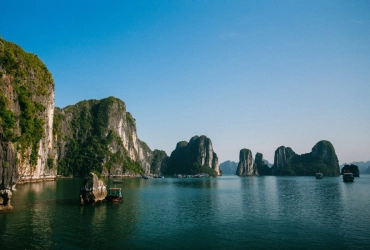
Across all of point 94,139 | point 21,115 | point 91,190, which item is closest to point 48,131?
point 21,115

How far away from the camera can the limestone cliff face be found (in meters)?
32.7

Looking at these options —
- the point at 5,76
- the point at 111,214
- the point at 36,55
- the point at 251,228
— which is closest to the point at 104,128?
the point at 36,55

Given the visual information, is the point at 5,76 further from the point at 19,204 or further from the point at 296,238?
the point at 296,238

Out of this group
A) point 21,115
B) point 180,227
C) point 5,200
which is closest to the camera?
point 180,227

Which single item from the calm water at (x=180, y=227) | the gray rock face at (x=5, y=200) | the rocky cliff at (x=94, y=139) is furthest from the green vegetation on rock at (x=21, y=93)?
the rocky cliff at (x=94, y=139)

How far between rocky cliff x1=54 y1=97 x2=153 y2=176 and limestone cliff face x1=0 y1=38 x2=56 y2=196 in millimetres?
35822

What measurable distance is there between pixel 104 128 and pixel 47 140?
247 ft

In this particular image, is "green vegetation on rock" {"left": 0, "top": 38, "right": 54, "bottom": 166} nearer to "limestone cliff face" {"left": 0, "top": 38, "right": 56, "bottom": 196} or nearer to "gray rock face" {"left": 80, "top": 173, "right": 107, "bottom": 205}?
"limestone cliff face" {"left": 0, "top": 38, "right": 56, "bottom": 196}

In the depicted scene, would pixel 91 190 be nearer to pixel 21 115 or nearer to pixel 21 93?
pixel 21 115

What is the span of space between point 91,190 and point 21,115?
27.6 metres

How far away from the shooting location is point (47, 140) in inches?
3954

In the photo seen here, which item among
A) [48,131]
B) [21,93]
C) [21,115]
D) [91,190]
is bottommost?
[91,190]

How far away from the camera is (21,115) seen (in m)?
55.9

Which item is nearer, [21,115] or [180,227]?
[180,227]
